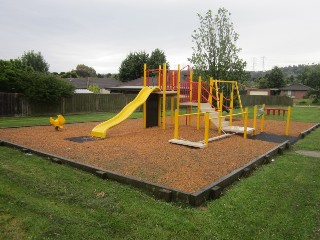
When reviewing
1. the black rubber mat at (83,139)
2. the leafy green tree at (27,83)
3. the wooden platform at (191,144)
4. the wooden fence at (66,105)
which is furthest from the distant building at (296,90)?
the black rubber mat at (83,139)

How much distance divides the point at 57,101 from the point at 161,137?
43.2 ft

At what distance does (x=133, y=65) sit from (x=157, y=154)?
135ft

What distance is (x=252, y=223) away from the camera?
166 inches

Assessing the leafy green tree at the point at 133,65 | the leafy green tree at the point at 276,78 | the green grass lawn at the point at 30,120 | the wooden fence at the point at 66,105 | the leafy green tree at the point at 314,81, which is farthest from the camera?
the leafy green tree at the point at 276,78

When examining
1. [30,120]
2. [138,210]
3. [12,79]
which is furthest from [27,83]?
[138,210]

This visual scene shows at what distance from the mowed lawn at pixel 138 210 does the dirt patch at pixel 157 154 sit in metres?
0.69

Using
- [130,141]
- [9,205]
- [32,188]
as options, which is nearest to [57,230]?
[9,205]

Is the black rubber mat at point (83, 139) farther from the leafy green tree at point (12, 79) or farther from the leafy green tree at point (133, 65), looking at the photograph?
the leafy green tree at point (133, 65)

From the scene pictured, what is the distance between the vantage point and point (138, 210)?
4.50 metres

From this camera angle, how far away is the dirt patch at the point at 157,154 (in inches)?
241

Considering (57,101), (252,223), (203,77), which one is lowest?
(252,223)

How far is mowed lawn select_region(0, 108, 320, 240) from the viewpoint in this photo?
153 inches

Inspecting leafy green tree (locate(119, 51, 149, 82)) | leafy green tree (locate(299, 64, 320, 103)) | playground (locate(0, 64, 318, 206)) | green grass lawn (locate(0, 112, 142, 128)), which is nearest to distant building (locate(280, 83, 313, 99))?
leafy green tree (locate(299, 64, 320, 103))

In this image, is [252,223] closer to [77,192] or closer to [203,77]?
[77,192]
